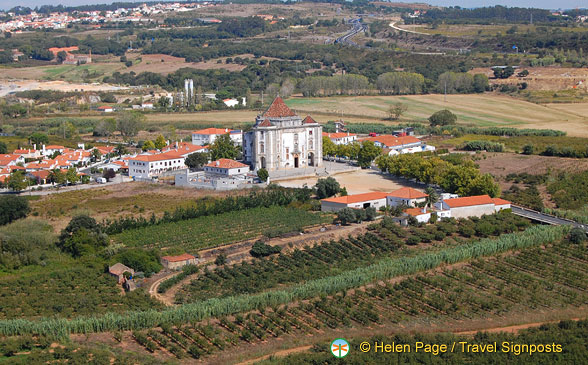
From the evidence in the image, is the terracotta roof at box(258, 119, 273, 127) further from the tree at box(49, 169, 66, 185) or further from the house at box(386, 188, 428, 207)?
the tree at box(49, 169, 66, 185)

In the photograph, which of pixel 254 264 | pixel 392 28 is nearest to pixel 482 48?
pixel 392 28

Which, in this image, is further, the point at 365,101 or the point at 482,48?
the point at 482,48

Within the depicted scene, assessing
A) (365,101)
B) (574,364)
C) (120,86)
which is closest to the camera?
(574,364)

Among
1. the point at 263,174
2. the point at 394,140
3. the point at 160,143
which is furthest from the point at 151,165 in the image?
the point at 394,140

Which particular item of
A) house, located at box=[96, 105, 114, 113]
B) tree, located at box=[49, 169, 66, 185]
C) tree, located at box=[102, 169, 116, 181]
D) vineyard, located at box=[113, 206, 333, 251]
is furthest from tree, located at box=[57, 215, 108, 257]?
house, located at box=[96, 105, 114, 113]

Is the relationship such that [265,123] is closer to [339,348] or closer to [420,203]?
[420,203]

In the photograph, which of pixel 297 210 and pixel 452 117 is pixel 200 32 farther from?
pixel 297 210
